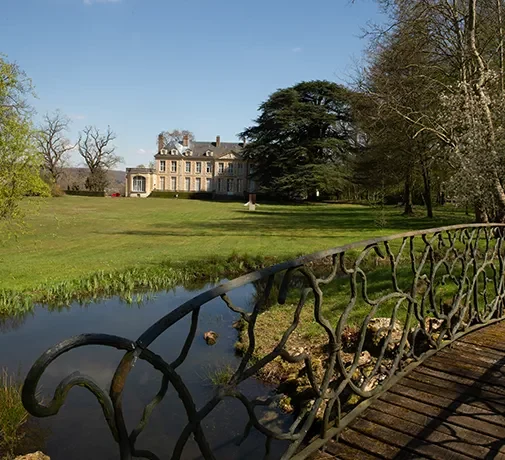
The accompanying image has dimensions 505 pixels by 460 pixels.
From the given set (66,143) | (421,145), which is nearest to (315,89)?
(421,145)

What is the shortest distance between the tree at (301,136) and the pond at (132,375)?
1675 inches

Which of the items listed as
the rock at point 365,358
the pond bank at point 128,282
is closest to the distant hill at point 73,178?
the pond bank at point 128,282

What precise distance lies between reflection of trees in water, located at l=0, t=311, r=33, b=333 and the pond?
0.02 metres

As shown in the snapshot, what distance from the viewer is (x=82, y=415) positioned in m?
5.45

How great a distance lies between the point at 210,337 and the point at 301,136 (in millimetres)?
48644

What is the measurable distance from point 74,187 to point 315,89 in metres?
40.6

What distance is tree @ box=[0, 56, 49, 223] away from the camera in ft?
29.8

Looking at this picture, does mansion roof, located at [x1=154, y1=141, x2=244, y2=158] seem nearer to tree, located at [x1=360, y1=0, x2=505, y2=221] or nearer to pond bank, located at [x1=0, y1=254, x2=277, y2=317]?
tree, located at [x1=360, y1=0, x2=505, y2=221]

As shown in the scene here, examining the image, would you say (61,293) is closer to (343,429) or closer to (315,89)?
(343,429)

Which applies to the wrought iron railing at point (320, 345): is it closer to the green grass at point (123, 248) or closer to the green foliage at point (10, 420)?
the green foliage at point (10, 420)

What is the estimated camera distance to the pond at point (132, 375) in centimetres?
484

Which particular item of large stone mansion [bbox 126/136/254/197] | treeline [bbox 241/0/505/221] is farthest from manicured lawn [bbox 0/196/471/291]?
large stone mansion [bbox 126/136/254/197]

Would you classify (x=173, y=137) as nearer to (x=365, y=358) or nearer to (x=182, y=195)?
(x=182, y=195)

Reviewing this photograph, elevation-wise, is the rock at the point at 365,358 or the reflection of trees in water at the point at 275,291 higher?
the rock at the point at 365,358
